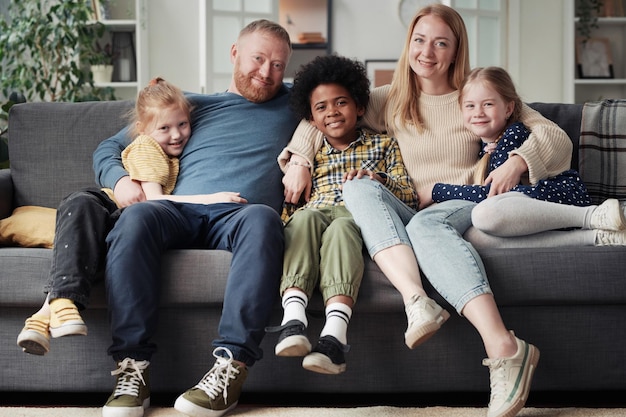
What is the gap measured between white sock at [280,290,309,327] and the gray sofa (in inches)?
3.4

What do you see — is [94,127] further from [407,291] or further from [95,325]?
[407,291]

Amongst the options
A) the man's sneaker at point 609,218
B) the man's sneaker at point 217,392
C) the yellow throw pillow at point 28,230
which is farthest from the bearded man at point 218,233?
the man's sneaker at point 609,218

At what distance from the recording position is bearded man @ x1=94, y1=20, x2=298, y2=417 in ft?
5.76

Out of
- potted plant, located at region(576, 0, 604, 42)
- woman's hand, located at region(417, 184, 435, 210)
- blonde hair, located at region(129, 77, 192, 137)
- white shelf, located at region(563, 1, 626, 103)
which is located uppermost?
potted plant, located at region(576, 0, 604, 42)

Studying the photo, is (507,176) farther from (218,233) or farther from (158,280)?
(158,280)

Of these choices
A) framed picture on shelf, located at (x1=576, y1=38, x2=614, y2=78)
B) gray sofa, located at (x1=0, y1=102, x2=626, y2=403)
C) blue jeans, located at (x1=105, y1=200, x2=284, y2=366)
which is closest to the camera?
blue jeans, located at (x1=105, y1=200, x2=284, y2=366)

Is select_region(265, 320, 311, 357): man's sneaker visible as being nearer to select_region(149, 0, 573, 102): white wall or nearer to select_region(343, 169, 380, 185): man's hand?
select_region(343, 169, 380, 185): man's hand

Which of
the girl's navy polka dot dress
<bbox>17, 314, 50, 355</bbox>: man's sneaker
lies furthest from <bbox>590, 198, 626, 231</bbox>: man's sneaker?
<bbox>17, 314, 50, 355</bbox>: man's sneaker

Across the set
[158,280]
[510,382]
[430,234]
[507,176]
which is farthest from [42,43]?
[510,382]

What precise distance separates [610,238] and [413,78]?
815mm

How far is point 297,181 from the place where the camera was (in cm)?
228

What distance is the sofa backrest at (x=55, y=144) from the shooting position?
99.9 inches

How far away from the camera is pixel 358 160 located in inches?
91.2

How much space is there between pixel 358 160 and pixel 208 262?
2.04ft
